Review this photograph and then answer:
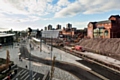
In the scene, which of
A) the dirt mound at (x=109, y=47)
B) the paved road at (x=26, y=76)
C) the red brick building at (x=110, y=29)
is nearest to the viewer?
the paved road at (x=26, y=76)

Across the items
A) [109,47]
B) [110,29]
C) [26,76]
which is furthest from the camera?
[110,29]

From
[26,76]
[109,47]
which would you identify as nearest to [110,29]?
[109,47]

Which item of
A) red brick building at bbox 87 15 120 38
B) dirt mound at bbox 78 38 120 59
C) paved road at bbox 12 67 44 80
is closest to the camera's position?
paved road at bbox 12 67 44 80

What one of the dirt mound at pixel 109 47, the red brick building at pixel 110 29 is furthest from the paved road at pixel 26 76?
the red brick building at pixel 110 29

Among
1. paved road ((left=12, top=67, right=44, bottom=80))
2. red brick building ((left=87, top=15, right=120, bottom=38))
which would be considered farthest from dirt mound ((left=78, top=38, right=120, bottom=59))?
paved road ((left=12, top=67, right=44, bottom=80))

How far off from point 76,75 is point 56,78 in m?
4.62

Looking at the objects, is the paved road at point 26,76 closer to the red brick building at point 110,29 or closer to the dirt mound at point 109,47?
the dirt mound at point 109,47

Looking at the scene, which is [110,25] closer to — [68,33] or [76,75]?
[76,75]

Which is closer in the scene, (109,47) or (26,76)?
(26,76)

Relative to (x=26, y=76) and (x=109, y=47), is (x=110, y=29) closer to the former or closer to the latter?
(x=109, y=47)

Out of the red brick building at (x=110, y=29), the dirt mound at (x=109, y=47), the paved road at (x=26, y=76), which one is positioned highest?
the red brick building at (x=110, y=29)

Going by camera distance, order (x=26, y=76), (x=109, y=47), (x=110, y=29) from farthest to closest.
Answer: (x=110, y=29), (x=109, y=47), (x=26, y=76)

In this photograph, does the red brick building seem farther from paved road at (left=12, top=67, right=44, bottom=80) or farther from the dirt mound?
paved road at (left=12, top=67, right=44, bottom=80)

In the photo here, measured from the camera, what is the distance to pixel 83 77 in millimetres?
25672
